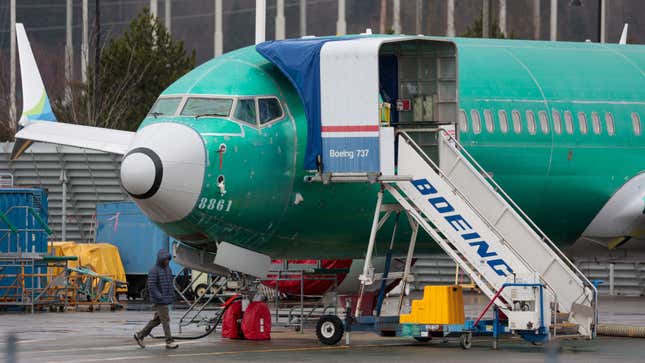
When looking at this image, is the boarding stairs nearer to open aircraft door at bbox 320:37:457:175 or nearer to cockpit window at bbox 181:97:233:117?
open aircraft door at bbox 320:37:457:175

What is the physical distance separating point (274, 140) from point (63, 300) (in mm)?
16614

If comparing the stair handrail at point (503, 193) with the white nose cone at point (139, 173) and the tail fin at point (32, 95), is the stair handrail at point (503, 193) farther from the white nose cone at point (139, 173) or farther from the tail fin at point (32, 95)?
the tail fin at point (32, 95)

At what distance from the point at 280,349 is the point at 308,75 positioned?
434 cm

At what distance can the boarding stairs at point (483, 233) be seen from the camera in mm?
22812

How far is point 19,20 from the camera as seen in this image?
67500 millimetres

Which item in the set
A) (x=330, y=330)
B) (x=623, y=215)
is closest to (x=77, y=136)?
(x=330, y=330)

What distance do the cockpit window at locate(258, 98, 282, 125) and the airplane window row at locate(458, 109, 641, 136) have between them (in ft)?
10.8

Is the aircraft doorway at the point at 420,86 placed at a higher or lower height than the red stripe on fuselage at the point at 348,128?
higher

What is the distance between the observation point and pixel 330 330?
76.3ft

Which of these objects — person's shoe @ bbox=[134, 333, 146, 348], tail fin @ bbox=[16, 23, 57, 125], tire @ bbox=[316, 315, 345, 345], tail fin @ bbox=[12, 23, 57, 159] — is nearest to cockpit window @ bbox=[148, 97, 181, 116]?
person's shoe @ bbox=[134, 333, 146, 348]

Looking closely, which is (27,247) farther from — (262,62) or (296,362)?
(296,362)

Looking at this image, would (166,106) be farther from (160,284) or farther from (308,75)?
(160,284)

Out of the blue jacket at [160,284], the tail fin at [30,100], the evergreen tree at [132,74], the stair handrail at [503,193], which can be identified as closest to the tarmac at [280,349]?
the blue jacket at [160,284]

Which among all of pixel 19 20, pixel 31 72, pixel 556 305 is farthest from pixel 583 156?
pixel 19 20
